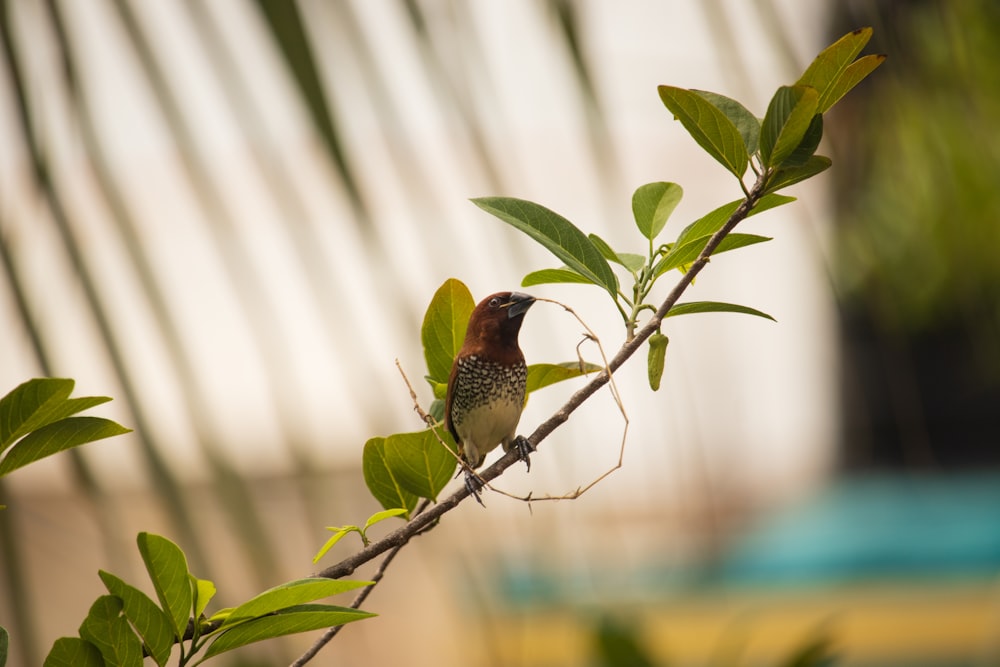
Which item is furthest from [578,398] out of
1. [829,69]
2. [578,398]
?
[829,69]

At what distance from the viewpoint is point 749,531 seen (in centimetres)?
371

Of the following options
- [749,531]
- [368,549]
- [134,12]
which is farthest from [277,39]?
[749,531]

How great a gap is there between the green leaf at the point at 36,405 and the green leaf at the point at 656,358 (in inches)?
5.4

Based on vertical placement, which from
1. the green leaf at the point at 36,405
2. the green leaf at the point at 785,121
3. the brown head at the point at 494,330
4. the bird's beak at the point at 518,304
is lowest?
the brown head at the point at 494,330

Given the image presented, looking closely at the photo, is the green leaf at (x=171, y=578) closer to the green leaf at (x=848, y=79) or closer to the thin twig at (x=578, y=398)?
the thin twig at (x=578, y=398)

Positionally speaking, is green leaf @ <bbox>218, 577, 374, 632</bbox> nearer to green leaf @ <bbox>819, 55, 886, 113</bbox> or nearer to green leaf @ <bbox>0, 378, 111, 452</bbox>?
green leaf @ <bbox>0, 378, 111, 452</bbox>

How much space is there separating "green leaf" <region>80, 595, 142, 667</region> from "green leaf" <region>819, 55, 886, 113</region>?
214mm

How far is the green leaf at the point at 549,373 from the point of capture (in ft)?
1.01

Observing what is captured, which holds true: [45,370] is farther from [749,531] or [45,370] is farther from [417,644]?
[749,531]

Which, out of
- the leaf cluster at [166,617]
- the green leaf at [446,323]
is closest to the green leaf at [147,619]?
the leaf cluster at [166,617]

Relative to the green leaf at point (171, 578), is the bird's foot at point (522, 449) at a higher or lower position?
lower

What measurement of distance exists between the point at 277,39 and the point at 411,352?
0.13 metres

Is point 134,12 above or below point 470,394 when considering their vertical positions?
above

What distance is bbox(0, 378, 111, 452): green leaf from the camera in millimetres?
233
